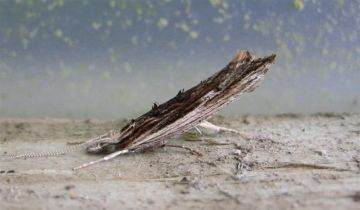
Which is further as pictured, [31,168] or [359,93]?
[359,93]

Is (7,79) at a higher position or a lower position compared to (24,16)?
lower

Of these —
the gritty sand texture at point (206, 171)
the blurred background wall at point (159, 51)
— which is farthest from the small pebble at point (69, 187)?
the blurred background wall at point (159, 51)

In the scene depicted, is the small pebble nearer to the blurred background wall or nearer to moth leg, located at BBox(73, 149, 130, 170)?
moth leg, located at BBox(73, 149, 130, 170)

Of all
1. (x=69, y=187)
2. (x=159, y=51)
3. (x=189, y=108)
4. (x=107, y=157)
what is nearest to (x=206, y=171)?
(x=189, y=108)

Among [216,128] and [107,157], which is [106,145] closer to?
[107,157]

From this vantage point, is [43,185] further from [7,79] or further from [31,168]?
[7,79]

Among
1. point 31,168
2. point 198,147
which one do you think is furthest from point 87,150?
point 198,147
